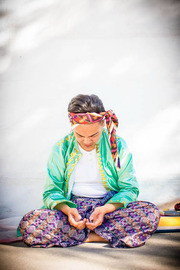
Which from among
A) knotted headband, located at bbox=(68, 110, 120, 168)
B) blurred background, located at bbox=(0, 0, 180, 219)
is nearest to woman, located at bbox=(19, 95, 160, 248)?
knotted headband, located at bbox=(68, 110, 120, 168)

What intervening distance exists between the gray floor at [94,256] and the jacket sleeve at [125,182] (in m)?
0.35

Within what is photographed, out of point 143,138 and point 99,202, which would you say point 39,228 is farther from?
point 143,138

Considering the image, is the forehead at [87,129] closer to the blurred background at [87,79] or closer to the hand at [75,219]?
the hand at [75,219]

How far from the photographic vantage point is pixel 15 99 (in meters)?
4.30

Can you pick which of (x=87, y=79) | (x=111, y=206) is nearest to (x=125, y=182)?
(x=111, y=206)

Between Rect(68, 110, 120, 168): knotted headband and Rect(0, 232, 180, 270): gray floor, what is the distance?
0.69m

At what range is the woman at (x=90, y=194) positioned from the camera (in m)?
2.66

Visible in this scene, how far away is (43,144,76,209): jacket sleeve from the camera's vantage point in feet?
9.05

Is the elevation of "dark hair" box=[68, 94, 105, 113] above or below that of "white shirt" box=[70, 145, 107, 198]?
above

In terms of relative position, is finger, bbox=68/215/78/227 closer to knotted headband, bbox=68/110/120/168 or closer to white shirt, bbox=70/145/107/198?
white shirt, bbox=70/145/107/198

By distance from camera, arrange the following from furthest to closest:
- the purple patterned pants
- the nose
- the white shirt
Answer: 1. the white shirt
2. the nose
3. the purple patterned pants

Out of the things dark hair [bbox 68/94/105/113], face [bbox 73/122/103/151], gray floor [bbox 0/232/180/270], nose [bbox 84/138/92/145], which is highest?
dark hair [bbox 68/94/105/113]

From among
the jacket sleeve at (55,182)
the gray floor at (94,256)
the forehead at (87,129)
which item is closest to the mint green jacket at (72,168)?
the jacket sleeve at (55,182)

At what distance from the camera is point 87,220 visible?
2709 mm
